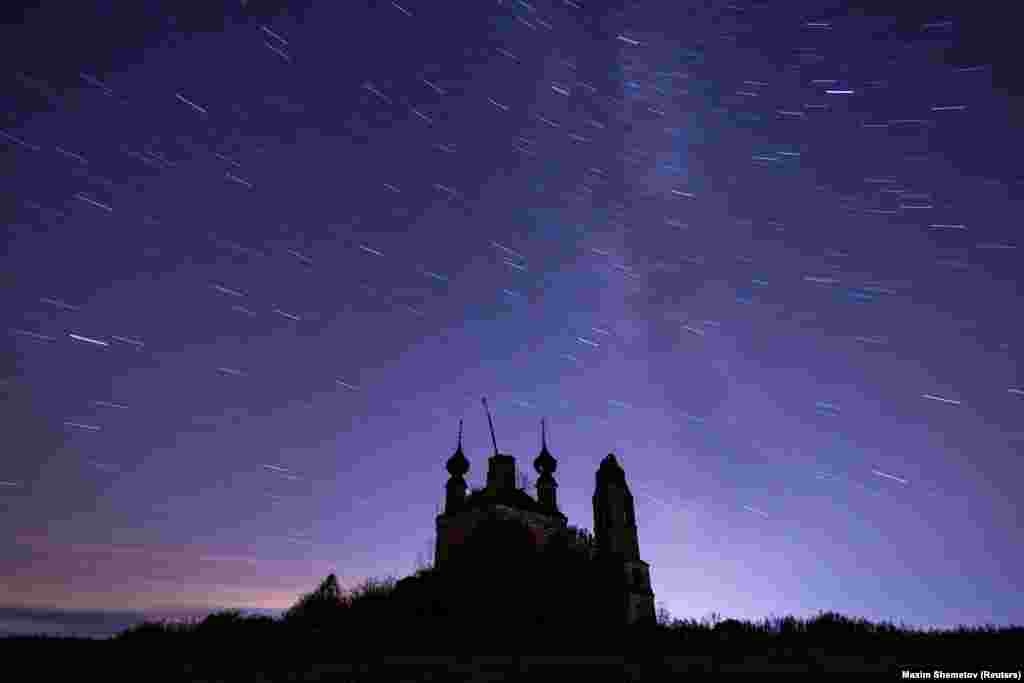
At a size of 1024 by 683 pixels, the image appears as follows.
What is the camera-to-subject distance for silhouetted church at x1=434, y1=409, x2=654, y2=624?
43406mm

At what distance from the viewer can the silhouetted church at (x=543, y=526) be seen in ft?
142

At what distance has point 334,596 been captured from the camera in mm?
42969

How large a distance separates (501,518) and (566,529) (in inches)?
367

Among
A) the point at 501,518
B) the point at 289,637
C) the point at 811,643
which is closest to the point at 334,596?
the point at 501,518

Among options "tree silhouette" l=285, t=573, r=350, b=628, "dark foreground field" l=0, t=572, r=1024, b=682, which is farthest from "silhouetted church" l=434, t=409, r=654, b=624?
"dark foreground field" l=0, t=572, r=1024, b=682

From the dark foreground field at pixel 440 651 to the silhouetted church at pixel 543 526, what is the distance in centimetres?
1361

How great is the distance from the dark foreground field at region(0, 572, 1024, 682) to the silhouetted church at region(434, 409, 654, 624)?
536 inches

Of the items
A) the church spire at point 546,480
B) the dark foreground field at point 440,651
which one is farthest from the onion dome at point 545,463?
the dark foreground field at point 440,651

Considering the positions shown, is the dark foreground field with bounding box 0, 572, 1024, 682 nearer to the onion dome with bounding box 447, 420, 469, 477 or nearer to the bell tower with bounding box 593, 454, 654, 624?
the bell tower with bounding box 593, 454, 654, 624

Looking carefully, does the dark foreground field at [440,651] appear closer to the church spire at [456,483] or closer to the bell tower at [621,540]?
the bell tower at [621,540]

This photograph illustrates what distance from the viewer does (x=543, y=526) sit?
51.9 m

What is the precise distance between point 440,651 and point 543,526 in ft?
109

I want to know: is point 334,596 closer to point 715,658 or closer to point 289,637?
point 289,637

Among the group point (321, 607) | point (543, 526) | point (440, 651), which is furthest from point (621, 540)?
point (440, 651)
